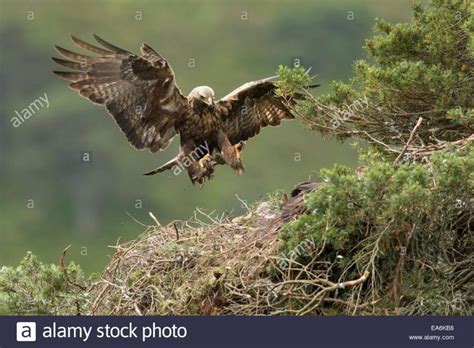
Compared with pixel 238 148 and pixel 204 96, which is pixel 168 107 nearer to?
pixel 204 96

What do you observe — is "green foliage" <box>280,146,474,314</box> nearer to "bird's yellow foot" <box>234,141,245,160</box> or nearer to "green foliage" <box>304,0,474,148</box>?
"green foliage" <box>304,0,474,148</box>

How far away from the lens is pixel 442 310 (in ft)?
26.3

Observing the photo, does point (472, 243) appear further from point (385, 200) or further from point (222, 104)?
point (222, 104)

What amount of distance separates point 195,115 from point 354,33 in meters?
27.0

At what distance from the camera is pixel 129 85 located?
10.7 m

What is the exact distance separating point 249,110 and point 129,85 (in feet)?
4.62

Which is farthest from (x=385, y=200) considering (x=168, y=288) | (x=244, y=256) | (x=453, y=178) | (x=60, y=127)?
(x=60, y=127)

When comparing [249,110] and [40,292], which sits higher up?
[249,110]

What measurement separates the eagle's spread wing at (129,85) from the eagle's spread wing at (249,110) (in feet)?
1.84

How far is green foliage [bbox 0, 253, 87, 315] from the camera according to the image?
9375mm

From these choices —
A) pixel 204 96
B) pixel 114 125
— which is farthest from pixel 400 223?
pixel 114 125

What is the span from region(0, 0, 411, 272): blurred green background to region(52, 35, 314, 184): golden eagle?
13.5 m

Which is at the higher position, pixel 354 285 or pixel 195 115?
pixel 195 115

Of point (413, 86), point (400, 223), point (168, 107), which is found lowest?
point (400, 223)
